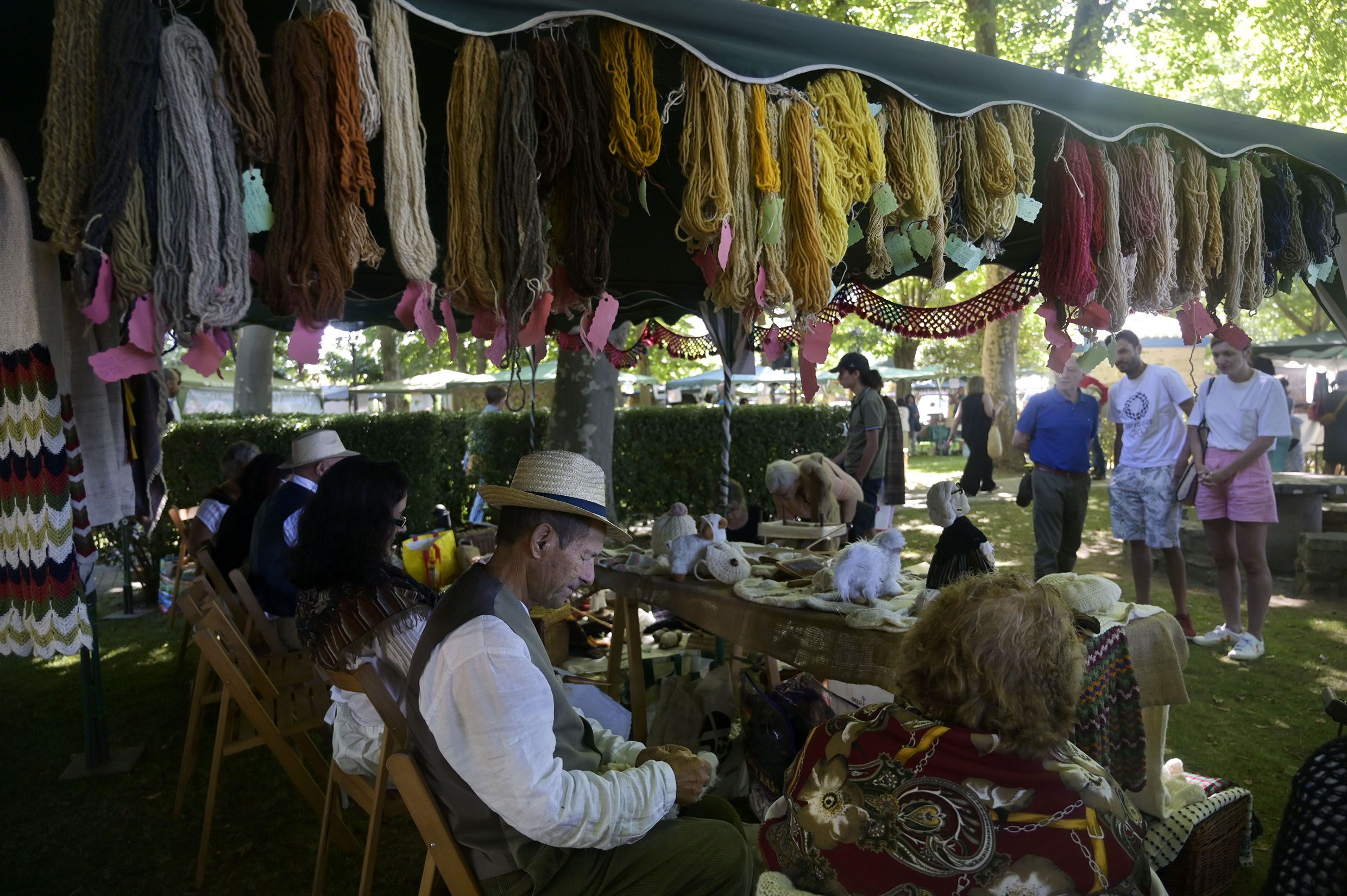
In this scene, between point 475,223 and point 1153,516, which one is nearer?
point 475,223

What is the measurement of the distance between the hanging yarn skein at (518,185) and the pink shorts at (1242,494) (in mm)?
4421

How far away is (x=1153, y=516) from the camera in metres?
5.03

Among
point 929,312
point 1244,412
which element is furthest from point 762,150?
point 1244,412

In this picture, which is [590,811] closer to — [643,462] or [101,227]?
[101,227]

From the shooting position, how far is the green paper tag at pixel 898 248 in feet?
8.39

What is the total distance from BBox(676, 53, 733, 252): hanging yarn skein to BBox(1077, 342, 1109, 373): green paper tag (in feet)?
4.36

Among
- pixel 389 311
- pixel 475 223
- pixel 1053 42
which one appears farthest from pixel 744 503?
pixel 1053 42

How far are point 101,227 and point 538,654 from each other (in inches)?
46.9

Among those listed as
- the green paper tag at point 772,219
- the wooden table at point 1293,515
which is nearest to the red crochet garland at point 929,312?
the green paper tag at point 772,219

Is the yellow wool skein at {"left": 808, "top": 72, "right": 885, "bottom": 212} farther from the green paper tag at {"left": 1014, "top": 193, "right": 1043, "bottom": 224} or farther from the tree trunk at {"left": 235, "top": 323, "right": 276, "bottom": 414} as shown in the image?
the tree trunk at {"left": 235, "top": 323, "right": 276, "bottom": 414}

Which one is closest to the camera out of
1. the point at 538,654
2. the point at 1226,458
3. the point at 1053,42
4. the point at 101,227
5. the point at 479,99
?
the point at 101,227

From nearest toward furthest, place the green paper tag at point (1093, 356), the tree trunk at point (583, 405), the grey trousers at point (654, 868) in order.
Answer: the grey trousers at point (654, 868) < the green paper tag at point (1093, 356) < the tree trunk at point (583, 405)

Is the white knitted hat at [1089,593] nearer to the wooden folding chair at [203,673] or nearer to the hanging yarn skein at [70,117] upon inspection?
the hanging yarn skein at [70,117]

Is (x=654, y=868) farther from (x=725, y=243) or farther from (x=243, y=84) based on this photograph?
(x=243, y=84)
